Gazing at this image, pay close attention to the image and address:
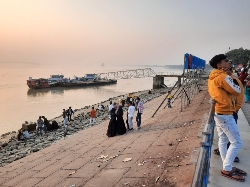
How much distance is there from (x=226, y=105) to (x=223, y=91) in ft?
0.62

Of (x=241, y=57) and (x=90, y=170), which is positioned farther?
(x=241, y=57)

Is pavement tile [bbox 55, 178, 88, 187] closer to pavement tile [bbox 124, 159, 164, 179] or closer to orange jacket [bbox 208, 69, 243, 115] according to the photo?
pavement tile [bbox 124, 159, 164, 179]

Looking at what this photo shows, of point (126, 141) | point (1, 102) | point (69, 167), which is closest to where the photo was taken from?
point (69, 167)

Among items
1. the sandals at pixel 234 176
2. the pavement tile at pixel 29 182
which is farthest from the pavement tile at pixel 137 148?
the sandals at pixel 234 176

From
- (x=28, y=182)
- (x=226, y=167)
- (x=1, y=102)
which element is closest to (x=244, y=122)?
(x=226, y=167)

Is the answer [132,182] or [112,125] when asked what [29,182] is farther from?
[112,125]

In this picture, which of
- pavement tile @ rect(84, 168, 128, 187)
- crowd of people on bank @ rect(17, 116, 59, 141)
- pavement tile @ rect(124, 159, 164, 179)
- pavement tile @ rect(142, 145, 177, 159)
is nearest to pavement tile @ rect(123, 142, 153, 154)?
pavement tile @ rect(142, 145, 177, 159)

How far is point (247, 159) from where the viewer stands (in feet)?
12.5

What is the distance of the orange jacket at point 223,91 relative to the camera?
2.88 meters

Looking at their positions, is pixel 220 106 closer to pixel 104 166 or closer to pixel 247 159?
pixel 247 159

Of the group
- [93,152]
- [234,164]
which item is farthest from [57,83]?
[234,164]

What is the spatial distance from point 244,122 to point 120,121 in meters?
4.54

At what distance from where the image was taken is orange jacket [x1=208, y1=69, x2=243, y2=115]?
2.88 metres

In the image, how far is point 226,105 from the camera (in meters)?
2.99
